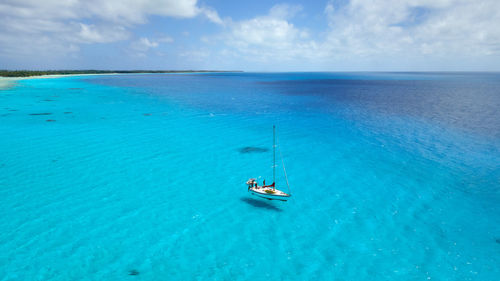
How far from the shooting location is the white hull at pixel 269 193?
89.1ft

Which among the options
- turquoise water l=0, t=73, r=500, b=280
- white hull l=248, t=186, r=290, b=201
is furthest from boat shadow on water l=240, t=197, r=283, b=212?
white hull l=248, t=186, r=290, b=201

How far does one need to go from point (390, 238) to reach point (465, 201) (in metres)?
13.5

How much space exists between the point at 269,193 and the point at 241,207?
3492 mm

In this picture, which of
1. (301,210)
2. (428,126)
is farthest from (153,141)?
(428,126)

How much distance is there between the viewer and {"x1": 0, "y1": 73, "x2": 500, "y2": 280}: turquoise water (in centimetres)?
1941

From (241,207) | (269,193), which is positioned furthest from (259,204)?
(241,207)

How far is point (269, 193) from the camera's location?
27453 mm

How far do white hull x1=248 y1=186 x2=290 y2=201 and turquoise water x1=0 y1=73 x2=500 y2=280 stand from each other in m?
0.90

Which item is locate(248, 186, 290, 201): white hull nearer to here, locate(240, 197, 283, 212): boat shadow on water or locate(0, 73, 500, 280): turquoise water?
locate(240, 197, 283, 212): boat shadow on water

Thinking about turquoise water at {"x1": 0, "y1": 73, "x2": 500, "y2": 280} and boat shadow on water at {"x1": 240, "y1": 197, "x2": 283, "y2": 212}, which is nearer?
turquoise water at {"x1": 0, "y1": 73, "x2": 500, "y2": 280}

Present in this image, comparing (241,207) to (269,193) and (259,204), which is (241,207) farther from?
(269,193)

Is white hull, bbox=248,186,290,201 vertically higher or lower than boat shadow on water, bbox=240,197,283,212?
higher

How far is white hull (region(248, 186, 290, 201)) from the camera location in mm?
27156

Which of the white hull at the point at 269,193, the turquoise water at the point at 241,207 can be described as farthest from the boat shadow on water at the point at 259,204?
the white hull at the point at 269,193
